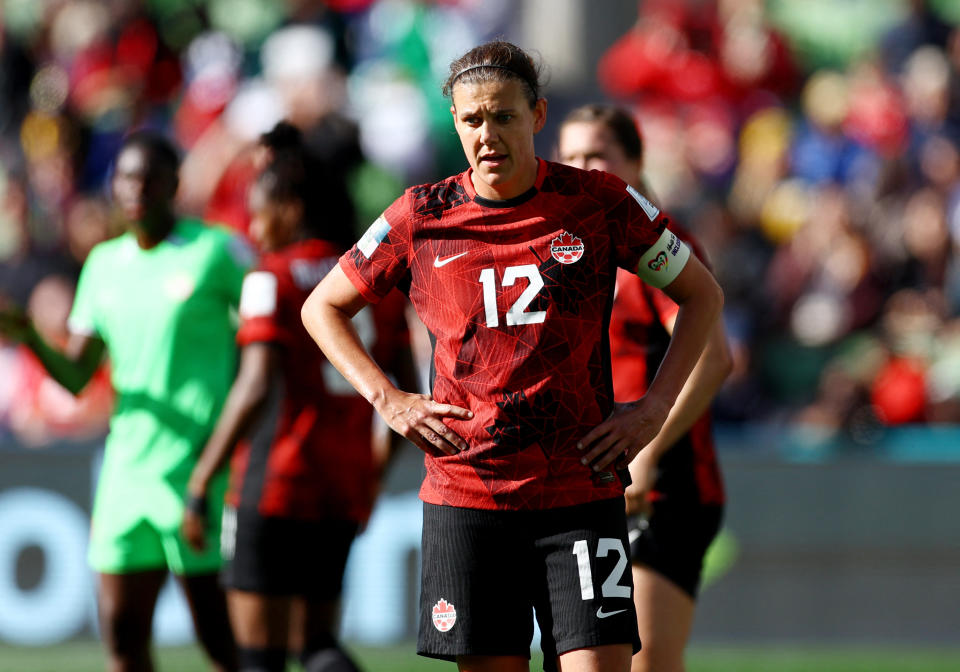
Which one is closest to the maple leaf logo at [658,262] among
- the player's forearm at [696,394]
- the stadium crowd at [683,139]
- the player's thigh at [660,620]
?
the player's forearm at [696,394]

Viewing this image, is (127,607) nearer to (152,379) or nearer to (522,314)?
(152,379)

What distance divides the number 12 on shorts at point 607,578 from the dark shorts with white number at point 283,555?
196cm

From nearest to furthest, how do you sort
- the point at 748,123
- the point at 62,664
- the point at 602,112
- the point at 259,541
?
the point at 602,112 < the point at 259,541 < the point at 62,664 < the point at 748,123

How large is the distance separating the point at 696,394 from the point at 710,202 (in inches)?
285

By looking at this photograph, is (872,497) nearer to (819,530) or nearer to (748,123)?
(819,530)

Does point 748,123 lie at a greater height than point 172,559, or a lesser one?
greater

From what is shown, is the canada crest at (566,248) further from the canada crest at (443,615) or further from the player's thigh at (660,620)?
the player's thigh at (660,620)

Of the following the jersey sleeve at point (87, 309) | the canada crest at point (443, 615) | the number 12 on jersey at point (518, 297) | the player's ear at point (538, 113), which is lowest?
the canada crest at point (443, 615)

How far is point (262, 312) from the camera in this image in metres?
5.58

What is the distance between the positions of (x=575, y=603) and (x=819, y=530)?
18.8 ft

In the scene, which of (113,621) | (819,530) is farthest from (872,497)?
(113,621)

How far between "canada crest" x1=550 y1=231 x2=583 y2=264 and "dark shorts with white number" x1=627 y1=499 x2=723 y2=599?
1285 millimetres

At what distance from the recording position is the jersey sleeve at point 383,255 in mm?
4066

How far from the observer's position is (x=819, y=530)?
30.4ft
